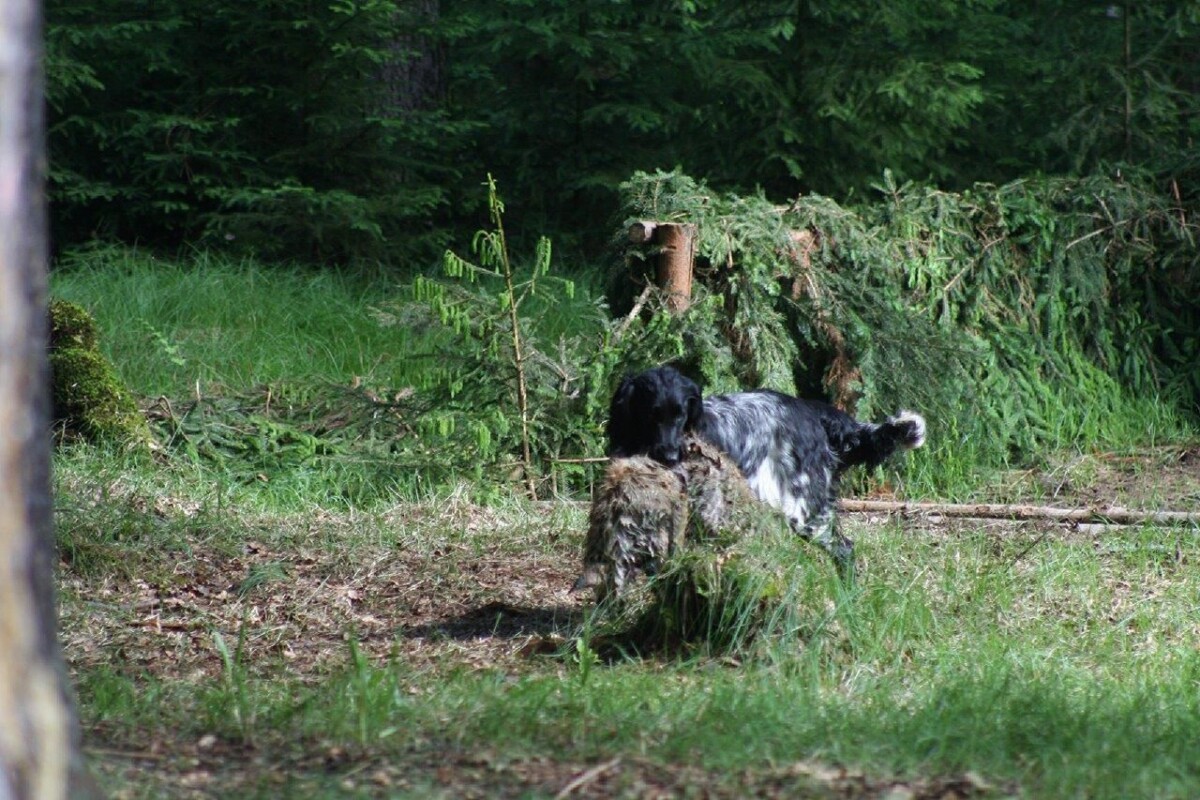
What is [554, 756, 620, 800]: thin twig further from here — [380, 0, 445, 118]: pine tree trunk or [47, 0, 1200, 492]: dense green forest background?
[380, 0, 445, 118]: pine tree trunk

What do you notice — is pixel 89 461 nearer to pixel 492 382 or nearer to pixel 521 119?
pixel 492 382

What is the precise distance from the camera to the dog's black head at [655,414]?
6469 mm

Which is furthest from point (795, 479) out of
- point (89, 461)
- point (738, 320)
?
point (89, 461)

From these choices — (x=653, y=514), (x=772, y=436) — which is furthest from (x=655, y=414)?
(x=772, y=436)

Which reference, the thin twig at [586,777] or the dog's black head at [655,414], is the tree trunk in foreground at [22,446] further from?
the dog's black head at [655,414]

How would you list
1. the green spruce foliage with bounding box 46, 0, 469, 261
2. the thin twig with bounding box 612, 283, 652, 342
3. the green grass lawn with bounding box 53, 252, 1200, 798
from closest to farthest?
the green grass lawn with bounding box 53, 252, 1200, 798 < the thin twig with bounding box 612, 283, 652, 342 < the green spruce foliage with bounding box 46, 0, 469, 261

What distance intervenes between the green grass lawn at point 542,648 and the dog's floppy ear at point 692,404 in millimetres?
882

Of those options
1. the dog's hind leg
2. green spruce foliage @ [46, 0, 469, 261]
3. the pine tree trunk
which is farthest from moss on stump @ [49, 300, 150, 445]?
the pine tree trunk

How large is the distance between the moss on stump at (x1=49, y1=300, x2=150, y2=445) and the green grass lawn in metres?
0.26

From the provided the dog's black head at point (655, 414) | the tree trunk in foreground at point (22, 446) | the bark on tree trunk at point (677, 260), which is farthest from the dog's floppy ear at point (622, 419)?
the tree trunk in foreground at point (22, 446)

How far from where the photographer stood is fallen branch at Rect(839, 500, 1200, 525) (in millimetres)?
8219

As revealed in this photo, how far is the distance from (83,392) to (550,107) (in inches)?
314

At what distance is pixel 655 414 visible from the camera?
21.3 feet

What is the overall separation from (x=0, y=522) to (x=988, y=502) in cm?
751
